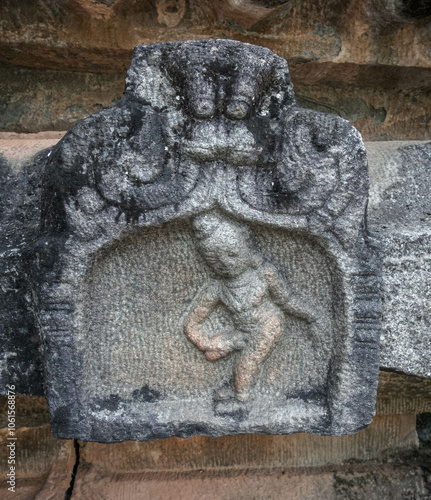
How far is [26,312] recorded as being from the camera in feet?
4.02

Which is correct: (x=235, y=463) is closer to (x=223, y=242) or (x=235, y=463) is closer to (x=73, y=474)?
(x=73, y=474)

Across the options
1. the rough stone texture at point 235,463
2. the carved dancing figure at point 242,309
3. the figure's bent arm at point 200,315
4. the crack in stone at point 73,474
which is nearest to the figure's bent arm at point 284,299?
the carved dancing figure at point 242,309

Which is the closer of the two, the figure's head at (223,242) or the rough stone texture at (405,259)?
the figure's head at (223,242)

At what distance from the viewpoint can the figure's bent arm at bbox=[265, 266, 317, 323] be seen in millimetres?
1164

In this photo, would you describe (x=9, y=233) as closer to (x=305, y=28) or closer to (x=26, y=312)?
(x=26, y=312)

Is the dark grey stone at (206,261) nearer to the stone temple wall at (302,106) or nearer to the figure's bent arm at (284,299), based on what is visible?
the figure's bent arm at (284,299)

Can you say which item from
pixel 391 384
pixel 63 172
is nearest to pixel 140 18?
pixel 63 172

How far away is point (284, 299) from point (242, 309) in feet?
0.37

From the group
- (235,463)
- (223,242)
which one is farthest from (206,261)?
(235,463)

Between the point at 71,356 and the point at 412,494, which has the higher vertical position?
the point at 71,356

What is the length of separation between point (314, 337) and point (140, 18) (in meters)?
1.14

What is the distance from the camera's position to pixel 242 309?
117 cm

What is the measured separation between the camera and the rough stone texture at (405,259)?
3.99 ft

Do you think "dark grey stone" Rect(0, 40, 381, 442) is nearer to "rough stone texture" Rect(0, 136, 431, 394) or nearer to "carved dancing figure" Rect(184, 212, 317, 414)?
"carved dancing figure" Rect(184, 212, 317, 414)
